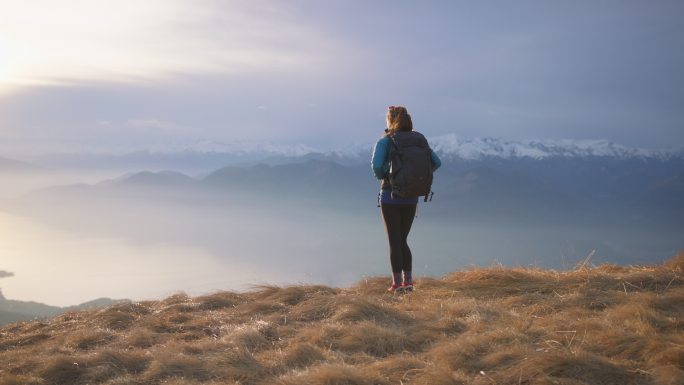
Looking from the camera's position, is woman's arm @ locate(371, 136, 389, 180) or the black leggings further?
the black leggings

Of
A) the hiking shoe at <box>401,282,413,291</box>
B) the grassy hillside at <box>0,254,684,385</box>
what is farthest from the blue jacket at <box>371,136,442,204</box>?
the grassy hillside at <box>0,254,684,385</box>

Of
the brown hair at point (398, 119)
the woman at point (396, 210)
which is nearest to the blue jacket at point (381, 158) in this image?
the woman at point (396, 210)

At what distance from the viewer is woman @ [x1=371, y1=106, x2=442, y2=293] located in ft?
23.5

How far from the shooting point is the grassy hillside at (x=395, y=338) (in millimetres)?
3482

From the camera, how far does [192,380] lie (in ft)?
12.6

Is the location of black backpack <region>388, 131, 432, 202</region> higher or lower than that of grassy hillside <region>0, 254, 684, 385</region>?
higher

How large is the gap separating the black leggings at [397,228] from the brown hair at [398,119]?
1312 mm

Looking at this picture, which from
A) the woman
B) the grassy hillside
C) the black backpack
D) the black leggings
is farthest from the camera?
the black leggings

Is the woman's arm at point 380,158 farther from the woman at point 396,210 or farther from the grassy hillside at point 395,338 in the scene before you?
the grassy hillside at point 395,338

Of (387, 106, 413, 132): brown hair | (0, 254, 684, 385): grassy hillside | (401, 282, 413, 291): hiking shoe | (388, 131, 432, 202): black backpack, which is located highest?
(387, 106, 413, 132): brown hair

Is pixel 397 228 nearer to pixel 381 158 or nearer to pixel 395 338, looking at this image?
pixel 381 158

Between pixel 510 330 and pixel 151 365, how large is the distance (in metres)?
3.57

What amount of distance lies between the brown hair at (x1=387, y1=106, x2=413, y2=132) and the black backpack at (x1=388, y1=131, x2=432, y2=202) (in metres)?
0.17

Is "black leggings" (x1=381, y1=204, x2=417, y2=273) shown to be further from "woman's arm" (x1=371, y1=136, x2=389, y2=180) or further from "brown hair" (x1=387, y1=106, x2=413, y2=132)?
"brown hair" (x1=387, y1=106, x2=413, y2=132)
